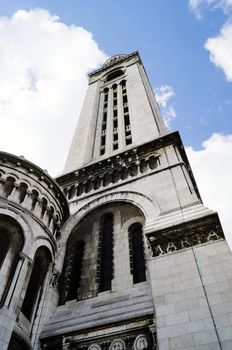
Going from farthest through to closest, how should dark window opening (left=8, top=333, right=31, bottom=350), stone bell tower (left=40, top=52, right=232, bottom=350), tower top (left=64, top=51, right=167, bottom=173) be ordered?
tower top (left=64, top=51, right=167, bottom=173), dark window opening (left=8, top=333, right=31, bottom=350), stone bell tower (left=40, top=52, right=232, bottom=350)

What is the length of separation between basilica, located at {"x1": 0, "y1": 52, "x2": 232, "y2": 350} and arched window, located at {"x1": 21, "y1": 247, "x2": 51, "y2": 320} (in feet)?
0.14

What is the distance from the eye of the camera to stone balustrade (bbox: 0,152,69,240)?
1449cm

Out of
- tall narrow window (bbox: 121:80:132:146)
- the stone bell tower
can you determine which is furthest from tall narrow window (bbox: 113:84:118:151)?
the stone bell tower

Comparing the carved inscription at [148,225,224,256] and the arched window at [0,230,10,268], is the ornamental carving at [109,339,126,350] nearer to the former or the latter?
the carved inscription at [148,225,224,256]

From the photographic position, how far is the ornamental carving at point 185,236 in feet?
40.2

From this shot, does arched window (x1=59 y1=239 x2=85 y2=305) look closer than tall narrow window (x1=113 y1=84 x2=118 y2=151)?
Yes

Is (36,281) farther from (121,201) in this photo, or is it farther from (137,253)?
(121,201)

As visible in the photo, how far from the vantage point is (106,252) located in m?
15.6

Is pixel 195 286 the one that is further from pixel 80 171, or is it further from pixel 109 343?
pixel 80 171

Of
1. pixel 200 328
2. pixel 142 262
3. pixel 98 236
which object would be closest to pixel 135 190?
pixel 98 236

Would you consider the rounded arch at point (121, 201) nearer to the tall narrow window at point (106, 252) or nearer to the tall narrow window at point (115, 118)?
the tall narrow window at point (106, 252)

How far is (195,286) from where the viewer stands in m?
10.8

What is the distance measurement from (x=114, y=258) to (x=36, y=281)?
3.28 metres

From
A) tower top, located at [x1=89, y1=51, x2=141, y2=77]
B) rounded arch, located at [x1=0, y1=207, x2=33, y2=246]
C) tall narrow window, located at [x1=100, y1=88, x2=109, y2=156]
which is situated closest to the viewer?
rounded arch, located at [x1=0, y1=207, x2=33, y2=246]
